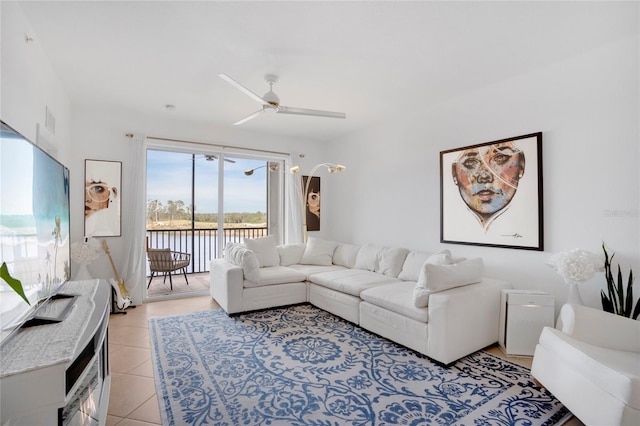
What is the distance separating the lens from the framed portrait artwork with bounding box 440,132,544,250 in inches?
121

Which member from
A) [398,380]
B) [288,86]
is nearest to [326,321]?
[398,380]

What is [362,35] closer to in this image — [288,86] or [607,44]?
[288,86]

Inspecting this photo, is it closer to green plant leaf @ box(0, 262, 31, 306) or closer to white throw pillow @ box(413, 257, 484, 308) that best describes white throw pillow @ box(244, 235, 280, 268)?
white throw pillow @ box(413, 257, 484, 308)

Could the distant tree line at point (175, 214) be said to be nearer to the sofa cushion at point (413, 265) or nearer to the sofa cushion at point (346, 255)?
the sofa cushion at point (346, 255)

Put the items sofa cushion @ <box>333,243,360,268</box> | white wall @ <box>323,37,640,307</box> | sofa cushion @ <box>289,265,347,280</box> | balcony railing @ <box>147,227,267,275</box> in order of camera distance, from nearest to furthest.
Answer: white wall @ <box>323,37,640,307</box> < sofa cushion @ <box>289,265,347,280</box> < sofa cushion @ <box>333,243,360,268</box> < balcony railing @ <box>147,227,267,275</box>

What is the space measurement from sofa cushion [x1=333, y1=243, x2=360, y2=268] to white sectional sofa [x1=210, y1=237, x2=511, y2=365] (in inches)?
0.6

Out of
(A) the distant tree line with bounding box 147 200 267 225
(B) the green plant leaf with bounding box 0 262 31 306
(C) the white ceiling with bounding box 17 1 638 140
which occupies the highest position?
(C) the white ceiling with bounding box 17 1 638 140

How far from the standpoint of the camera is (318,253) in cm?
494

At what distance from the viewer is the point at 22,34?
86.4 inches

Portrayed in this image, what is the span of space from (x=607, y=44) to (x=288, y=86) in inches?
111

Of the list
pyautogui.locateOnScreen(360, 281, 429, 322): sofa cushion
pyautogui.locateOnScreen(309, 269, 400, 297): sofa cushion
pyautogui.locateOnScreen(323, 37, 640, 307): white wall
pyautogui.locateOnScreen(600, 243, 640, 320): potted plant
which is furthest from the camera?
pyautogui.locateOnScreen(309, 269, 400, 297): sofa cushion

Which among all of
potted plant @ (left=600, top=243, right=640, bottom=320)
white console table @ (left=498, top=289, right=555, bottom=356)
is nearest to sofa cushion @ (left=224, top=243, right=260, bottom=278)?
white console table @ (left=498, top=289, right=555, bottom=356)

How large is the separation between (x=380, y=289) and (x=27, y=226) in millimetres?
2839

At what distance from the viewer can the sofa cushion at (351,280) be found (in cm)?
358
